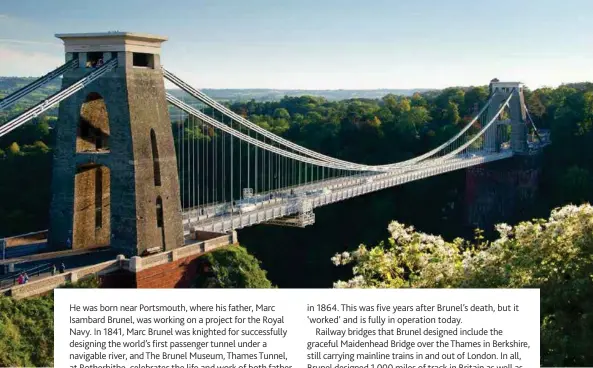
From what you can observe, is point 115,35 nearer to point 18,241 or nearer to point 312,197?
point 18,241

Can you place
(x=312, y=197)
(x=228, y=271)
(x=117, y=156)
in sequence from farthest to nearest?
1. (x=312, y=197)
2. (x=228, y=271)
3. (x=117, y=156)

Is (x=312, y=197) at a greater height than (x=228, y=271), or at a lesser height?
greater

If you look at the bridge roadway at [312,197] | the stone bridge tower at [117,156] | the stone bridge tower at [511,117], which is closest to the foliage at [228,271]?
the stone bridge tower at [117,156]

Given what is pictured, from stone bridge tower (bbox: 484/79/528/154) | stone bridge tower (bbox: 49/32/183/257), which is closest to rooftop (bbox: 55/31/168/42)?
stone bridge tower (bbox: 49/32/183/257)

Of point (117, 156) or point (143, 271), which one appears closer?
point (143, 271)

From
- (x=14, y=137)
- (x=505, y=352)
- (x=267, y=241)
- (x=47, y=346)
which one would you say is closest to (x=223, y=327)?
(x=505, y=352)

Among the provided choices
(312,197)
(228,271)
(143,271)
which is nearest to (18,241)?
(143,271)
